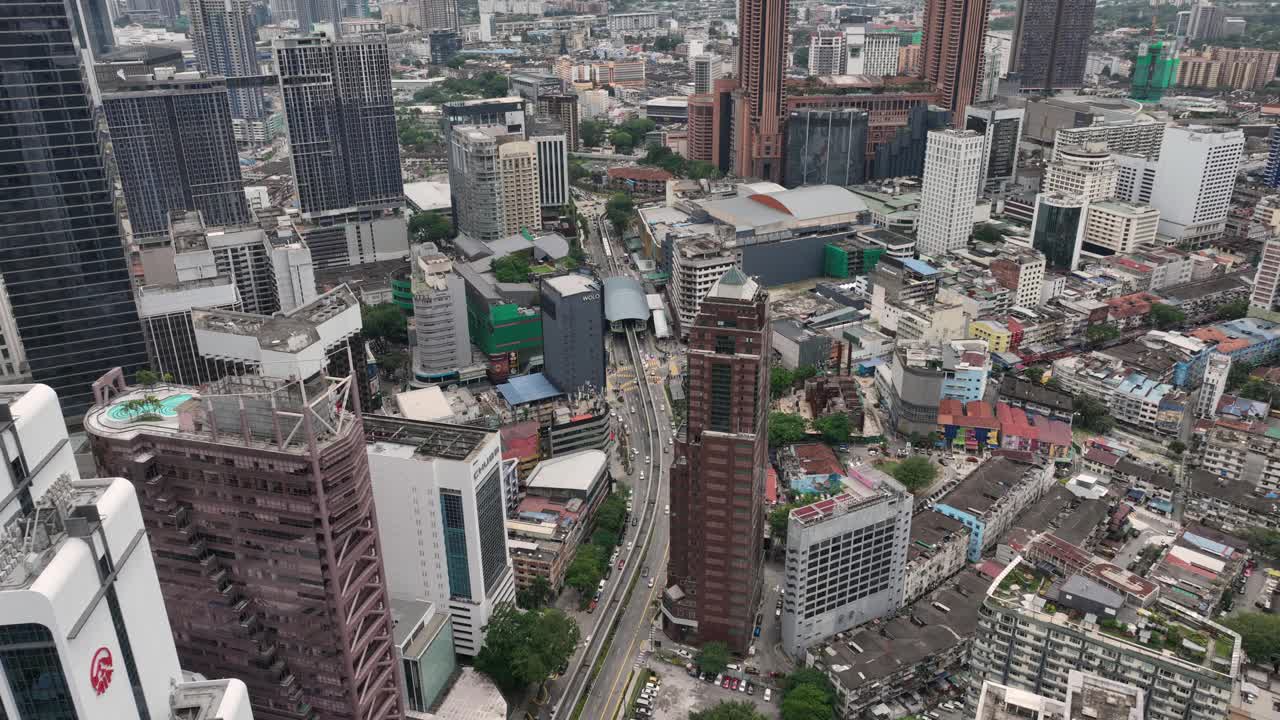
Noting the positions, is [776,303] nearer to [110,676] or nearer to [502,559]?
[502,559]

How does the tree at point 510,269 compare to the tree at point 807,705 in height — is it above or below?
above

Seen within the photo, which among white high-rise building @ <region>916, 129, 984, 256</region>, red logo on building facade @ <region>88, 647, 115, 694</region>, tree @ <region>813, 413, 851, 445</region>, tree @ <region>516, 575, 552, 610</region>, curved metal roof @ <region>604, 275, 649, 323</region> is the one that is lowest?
tree @ <region>516, 575, 552, 610</region>

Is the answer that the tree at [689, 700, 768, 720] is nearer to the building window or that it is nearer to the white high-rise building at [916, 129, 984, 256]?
the building window

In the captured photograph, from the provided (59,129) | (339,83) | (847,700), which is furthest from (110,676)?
(339,83)

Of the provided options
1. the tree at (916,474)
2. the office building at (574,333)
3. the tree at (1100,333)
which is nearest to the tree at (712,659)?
the tree at (916,474)

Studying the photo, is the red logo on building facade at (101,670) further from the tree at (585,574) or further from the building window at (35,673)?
the tree at (585,574)

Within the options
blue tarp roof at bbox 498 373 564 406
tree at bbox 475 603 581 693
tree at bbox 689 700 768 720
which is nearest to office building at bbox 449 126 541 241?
blue tarp roof at bbox 498 373 564 406
